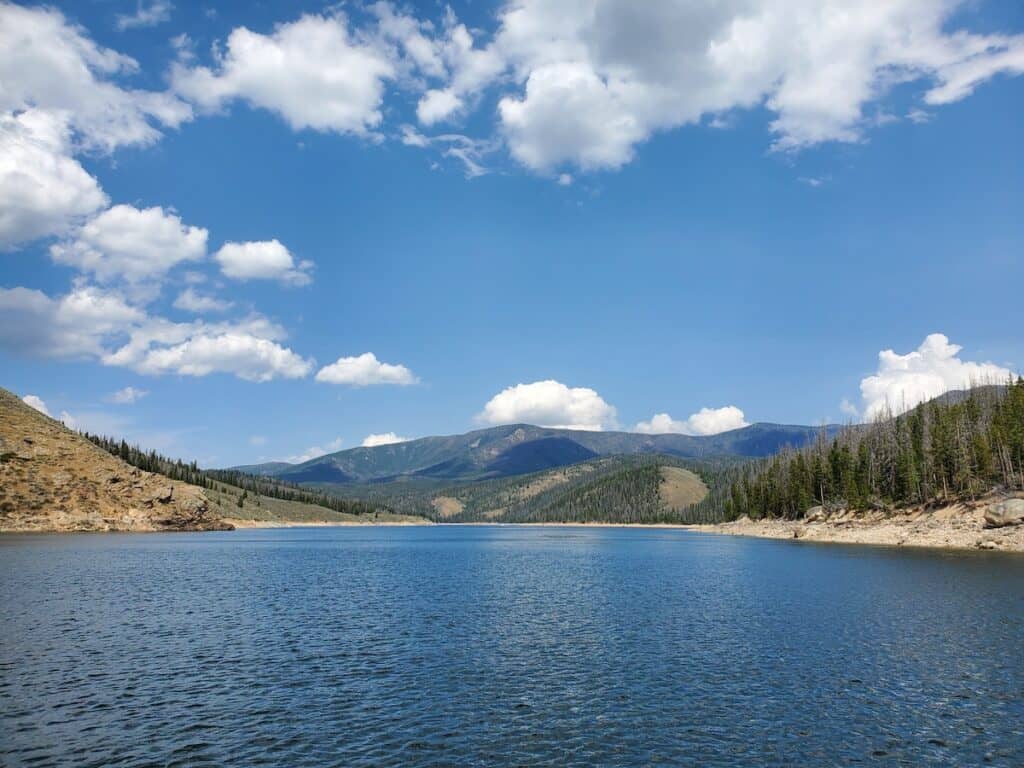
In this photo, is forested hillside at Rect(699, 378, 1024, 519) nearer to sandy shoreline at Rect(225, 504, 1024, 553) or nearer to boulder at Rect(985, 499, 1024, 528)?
sandy shoreline at Rect(225, 504, 1024, 553)

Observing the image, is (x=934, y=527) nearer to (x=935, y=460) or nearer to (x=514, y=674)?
(x=935, y=460)

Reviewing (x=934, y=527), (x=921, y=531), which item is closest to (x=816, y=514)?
(x=921, y=531)

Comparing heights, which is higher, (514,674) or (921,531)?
(921,531)

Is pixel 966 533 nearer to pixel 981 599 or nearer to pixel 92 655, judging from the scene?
pixel 981 599

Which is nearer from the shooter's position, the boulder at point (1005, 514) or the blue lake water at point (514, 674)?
the blue lake water at point (514, 674)

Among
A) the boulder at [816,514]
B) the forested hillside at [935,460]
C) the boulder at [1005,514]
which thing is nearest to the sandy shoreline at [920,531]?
the boulder at [1005,514]

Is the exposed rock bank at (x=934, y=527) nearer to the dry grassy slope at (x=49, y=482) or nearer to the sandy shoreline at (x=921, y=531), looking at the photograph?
the sandy shoreline at (x=921, y=531)

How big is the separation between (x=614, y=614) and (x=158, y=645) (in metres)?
34.7

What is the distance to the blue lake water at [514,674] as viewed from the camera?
24.8 meters

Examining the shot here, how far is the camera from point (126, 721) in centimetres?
2752

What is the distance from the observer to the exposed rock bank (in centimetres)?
11019

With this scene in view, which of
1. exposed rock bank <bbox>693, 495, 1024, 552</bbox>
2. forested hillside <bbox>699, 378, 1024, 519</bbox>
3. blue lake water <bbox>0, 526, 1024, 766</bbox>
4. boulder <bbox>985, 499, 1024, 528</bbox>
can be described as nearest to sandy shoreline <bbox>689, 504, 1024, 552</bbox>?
exposed rock bank <bbox>693, 495, 1024, 552</bbox>

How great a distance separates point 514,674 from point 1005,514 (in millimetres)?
116211

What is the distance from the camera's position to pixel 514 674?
35.5 m
